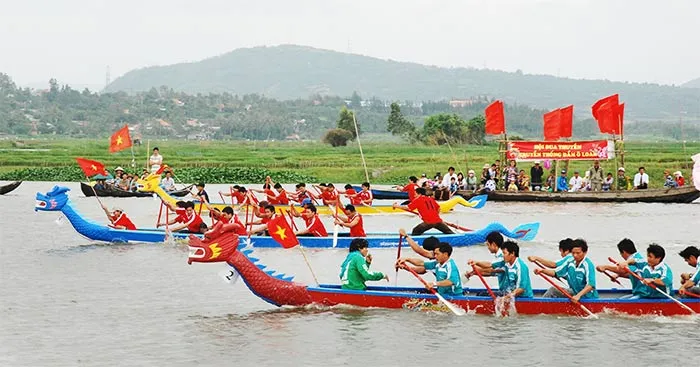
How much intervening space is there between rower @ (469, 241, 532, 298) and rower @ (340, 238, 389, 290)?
142 centimetres

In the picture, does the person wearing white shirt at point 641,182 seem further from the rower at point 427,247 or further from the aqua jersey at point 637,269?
the rower at point 427,247

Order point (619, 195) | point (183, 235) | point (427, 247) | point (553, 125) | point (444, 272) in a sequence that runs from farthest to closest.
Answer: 1. point (553, 125)
2. point (619, 195)
3. point (183, 235)
4. point (427, 247)
5. point (444, 272)

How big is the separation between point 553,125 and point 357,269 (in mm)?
24946

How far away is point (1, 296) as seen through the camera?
16969mm

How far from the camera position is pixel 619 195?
34.9m

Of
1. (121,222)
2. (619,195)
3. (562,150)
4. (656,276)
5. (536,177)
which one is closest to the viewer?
(656,276)

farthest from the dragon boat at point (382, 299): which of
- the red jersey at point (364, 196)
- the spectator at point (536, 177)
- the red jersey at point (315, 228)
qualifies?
the spectator at point (536, 177)

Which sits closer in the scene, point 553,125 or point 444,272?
point 444,272

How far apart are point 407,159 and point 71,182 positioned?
61.8 feet

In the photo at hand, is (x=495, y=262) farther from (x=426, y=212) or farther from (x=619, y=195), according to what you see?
(x=619, y=195)

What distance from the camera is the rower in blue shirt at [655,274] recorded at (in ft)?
45.4

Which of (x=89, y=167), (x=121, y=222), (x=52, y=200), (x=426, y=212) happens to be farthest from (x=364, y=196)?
(x=52, y=200)

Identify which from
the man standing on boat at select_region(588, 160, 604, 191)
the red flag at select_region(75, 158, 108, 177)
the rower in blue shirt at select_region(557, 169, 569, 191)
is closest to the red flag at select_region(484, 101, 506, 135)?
the rower in blue shirt at select_region(557, 169, 569, 191)

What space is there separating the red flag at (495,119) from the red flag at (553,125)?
157cm
